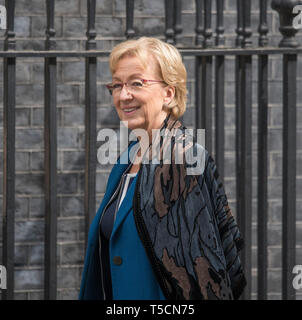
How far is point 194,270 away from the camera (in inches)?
107

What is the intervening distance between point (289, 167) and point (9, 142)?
1.27 m

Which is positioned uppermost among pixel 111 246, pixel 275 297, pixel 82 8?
pixel 82 8

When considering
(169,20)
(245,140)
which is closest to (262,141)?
(245,140)

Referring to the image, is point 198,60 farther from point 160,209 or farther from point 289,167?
point 160,209

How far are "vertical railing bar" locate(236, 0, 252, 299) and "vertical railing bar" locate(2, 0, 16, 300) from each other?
995 mm

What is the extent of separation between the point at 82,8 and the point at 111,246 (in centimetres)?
239

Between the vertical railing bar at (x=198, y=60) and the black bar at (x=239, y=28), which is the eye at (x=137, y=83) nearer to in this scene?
the vertical railing bar at (x=198, y=60)

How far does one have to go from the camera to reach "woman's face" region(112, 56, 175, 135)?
2.76 meters

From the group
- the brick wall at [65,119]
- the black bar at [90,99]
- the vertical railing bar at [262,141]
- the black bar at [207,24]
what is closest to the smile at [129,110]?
the black bar at [90,99]
